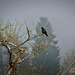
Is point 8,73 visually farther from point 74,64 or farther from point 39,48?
point 74,64

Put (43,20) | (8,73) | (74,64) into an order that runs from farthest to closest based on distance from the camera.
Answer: (43,20)
(74,64)
(8,73)

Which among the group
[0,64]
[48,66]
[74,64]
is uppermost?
[74,64]

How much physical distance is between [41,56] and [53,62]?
3.17 m

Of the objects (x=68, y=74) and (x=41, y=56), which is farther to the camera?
(x=41, y=56)

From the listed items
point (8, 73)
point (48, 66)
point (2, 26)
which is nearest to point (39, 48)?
point (8, 73)

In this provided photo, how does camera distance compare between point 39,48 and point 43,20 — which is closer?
point 39,48

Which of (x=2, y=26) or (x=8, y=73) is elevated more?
(x=2, y=26)

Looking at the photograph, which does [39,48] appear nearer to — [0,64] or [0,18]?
[0,18]

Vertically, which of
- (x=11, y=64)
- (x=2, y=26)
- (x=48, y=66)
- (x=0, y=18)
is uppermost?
(x=0, y=18)

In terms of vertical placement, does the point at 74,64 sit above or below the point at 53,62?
above

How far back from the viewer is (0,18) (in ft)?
14.8

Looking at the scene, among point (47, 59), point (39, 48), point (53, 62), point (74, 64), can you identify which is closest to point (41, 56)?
point (47, 59)

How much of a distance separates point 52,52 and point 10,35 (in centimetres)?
2077

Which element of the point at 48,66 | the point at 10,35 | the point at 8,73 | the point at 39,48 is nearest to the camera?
the point at 8,73
